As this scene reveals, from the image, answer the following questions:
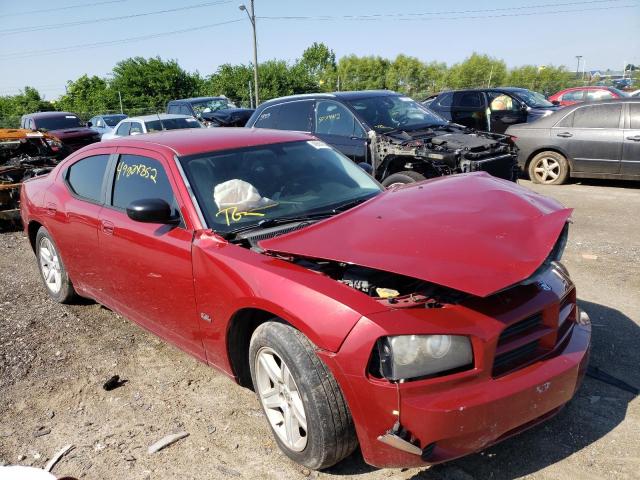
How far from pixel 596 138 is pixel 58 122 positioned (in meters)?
16.2

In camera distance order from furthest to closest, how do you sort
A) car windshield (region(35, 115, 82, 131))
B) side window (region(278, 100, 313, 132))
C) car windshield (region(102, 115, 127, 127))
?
1. car windshield (region(102, 115, 127, 127))
2. car windshield (region(35, 115, 82, 131))
3. side window (region(278, 100, 313, 132))

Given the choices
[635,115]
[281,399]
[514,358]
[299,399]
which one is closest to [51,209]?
[281,399]

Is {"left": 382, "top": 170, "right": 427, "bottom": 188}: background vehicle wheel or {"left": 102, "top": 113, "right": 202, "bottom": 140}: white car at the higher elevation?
{"left": 102, "top": 113, "right": 202, "bottom": 140}: white car

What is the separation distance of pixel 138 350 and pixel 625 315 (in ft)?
12.9

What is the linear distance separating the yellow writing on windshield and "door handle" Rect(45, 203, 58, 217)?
43.0 inches

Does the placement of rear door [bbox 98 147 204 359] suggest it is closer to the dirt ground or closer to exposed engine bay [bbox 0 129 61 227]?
the dirt ground

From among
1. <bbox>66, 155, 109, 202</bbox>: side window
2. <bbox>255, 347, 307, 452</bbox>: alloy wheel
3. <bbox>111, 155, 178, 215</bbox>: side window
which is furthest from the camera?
<bbox>66, 155, 109, 202</bbox>: side window

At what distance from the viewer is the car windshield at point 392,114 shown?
7723 millimetres

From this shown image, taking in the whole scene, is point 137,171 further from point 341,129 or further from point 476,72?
point 476,72

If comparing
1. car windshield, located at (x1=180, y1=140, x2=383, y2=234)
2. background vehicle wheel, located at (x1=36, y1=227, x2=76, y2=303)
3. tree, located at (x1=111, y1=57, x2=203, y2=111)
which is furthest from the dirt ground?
tree, located at (x1=111, y1=57, x2=203, y2=111)

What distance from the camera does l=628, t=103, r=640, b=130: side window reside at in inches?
349

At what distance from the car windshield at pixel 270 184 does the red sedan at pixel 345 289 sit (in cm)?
1

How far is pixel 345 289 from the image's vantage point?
8.05 ft

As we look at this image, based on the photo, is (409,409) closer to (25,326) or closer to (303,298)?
(303,298)
